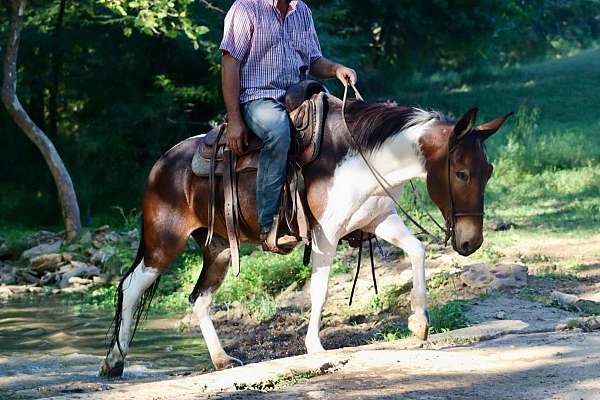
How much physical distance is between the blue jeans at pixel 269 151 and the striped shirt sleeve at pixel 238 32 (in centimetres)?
38

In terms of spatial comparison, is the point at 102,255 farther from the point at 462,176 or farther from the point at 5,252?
the point at 462,176

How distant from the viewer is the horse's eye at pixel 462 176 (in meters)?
6.66

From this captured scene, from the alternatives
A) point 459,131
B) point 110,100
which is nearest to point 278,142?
point 459,131

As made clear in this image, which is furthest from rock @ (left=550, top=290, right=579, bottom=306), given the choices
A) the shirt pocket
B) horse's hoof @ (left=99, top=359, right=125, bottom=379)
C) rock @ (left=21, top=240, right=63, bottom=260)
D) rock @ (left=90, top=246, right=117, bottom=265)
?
rock @ (left=21, top=240, right=63, bottom=260)

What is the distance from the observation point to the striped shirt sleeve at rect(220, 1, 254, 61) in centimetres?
713

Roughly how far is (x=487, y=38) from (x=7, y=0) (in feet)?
43.4

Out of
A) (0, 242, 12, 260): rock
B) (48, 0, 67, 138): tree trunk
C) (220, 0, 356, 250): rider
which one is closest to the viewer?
(220, 0, 356, 250): rider

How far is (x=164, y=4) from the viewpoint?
13406mm

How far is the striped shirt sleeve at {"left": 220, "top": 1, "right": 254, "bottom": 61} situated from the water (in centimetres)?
248

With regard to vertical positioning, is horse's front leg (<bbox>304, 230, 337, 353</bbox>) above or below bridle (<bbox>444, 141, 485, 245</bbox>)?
below

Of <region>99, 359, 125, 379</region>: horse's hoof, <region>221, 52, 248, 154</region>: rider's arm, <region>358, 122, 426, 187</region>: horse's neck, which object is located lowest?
<region>99, 359, 125, 379</region>: horse's hoof

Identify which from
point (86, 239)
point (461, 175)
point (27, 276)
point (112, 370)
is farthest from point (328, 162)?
point (86, 239)

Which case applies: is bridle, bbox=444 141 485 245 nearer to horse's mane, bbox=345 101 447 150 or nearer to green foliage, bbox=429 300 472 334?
horse's mane, bbox=345 101 447 150

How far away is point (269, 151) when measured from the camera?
6934 mm
